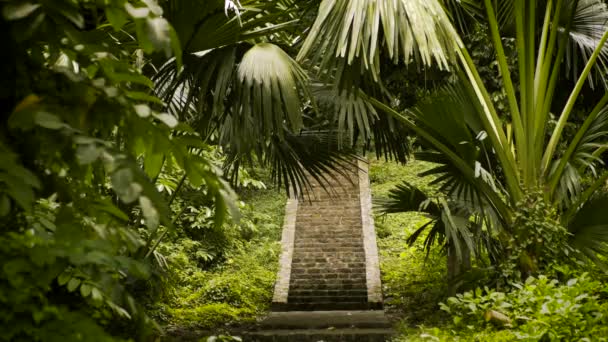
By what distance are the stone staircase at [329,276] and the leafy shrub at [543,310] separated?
66.4 inches

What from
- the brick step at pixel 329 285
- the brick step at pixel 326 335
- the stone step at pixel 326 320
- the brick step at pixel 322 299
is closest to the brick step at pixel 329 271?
the brick step at pixel 329 285

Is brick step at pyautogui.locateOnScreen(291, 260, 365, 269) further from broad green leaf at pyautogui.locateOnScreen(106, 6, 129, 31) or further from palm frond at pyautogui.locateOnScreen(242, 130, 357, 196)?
broad green leaf at pyautogui.locateOnScreen(106, 6, 129, 31)

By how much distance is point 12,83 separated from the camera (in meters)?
1.82

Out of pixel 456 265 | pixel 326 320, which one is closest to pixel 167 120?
pixel 456 265

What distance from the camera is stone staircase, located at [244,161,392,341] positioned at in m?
7.98

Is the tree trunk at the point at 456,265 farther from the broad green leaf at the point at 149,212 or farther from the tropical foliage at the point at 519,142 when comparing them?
the broad green leaf at the point at 149,212

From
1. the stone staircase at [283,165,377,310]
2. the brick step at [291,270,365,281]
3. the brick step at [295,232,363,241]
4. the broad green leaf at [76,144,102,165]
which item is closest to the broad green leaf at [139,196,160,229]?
the broad green leaf at [76,144,102,165]

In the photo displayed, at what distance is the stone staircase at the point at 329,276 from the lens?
7.98 meters

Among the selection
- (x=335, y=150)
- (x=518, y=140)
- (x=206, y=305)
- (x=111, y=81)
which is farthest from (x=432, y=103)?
(x=206, y=305)

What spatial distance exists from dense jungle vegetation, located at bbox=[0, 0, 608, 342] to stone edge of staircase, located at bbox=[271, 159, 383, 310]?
0.24 m

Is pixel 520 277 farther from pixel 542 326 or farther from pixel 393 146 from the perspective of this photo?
pixel 393 146

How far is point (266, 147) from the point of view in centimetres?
668

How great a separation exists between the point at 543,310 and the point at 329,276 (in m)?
6.11

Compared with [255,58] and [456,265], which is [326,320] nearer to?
[456,265]
